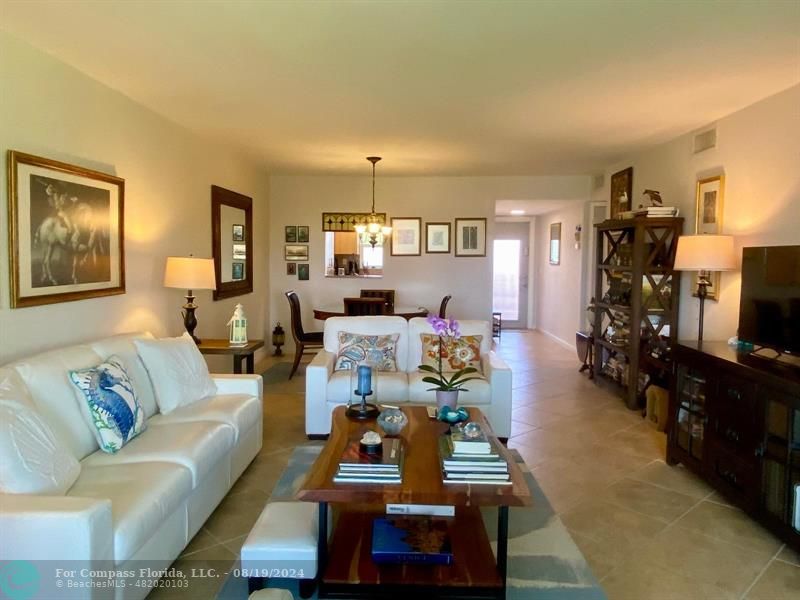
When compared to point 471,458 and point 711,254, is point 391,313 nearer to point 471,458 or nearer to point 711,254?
point 711,254

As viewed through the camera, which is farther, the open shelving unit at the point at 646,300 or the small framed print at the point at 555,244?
the small framed print at the point at 555,244

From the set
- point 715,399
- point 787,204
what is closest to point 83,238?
point 715,399

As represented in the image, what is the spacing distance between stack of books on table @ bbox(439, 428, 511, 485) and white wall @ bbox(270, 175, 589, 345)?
5.07 metres

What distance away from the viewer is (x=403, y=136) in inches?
186

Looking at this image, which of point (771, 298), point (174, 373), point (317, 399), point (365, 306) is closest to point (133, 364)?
point (174, 373)

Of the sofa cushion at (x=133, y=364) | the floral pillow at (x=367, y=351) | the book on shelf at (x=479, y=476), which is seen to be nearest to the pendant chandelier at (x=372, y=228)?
the floral pillow at (x=367, y=351)

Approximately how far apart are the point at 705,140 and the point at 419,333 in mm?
2853

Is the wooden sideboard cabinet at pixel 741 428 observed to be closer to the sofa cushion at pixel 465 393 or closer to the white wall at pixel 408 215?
the sofa cushion at pixel 465 393

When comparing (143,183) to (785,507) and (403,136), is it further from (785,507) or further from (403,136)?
(785,507)

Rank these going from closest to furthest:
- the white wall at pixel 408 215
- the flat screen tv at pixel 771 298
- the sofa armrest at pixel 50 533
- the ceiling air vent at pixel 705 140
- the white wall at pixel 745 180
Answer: the sofa armrest at pixel 50 533, the flat screen tv at pixel 771 298, the white wall at pixel 745 180, the ceiling air vent at pixel 705 140, the white wall at pixel 408 215

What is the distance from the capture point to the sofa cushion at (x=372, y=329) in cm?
430

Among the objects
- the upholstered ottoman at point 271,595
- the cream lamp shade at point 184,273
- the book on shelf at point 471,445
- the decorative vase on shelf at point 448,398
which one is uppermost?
the cream lamp shade at point 184,273

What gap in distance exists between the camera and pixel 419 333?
4.33 meters

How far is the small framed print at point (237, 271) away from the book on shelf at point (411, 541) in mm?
4036
